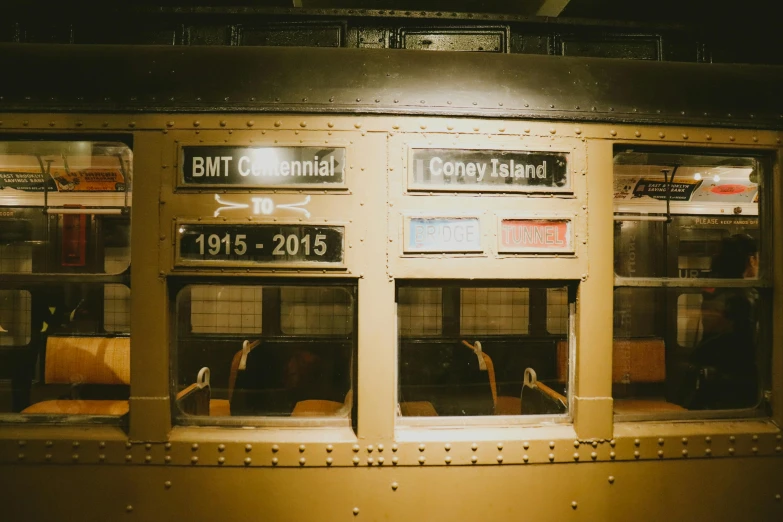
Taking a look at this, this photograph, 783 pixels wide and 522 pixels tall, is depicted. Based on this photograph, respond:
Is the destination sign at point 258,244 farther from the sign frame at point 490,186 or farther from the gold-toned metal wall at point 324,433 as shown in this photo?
the sign frame at point 490,186

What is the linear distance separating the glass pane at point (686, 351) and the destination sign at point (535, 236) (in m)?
0.88

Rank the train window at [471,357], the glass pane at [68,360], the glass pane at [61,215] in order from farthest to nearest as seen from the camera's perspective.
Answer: the train window at [471,357] < the glass pane at [61,215] < the glass pane at [68,360]

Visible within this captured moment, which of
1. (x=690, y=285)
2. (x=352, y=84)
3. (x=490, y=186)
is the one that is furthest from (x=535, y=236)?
(x=352, y=84)

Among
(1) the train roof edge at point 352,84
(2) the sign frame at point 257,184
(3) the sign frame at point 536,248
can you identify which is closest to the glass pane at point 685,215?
Result: (1) the train roof edge at point 352,84

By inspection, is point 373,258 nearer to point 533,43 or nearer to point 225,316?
point 533,43

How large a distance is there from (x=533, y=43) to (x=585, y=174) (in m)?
0.77

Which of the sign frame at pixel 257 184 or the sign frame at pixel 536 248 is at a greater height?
the sign frame at pixel 257 184

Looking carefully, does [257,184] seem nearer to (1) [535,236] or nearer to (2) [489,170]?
(2) [489,170]

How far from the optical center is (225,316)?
4.91m

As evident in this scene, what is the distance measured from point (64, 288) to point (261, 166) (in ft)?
10.7

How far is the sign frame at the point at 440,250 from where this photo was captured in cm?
188

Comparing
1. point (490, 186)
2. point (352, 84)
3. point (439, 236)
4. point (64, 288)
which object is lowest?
point (64, 288)

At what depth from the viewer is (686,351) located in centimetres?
365

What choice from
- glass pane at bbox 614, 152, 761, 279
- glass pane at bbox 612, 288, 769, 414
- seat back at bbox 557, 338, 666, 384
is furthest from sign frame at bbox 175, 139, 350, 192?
seat back at bbox 557, 338, 666, 384
